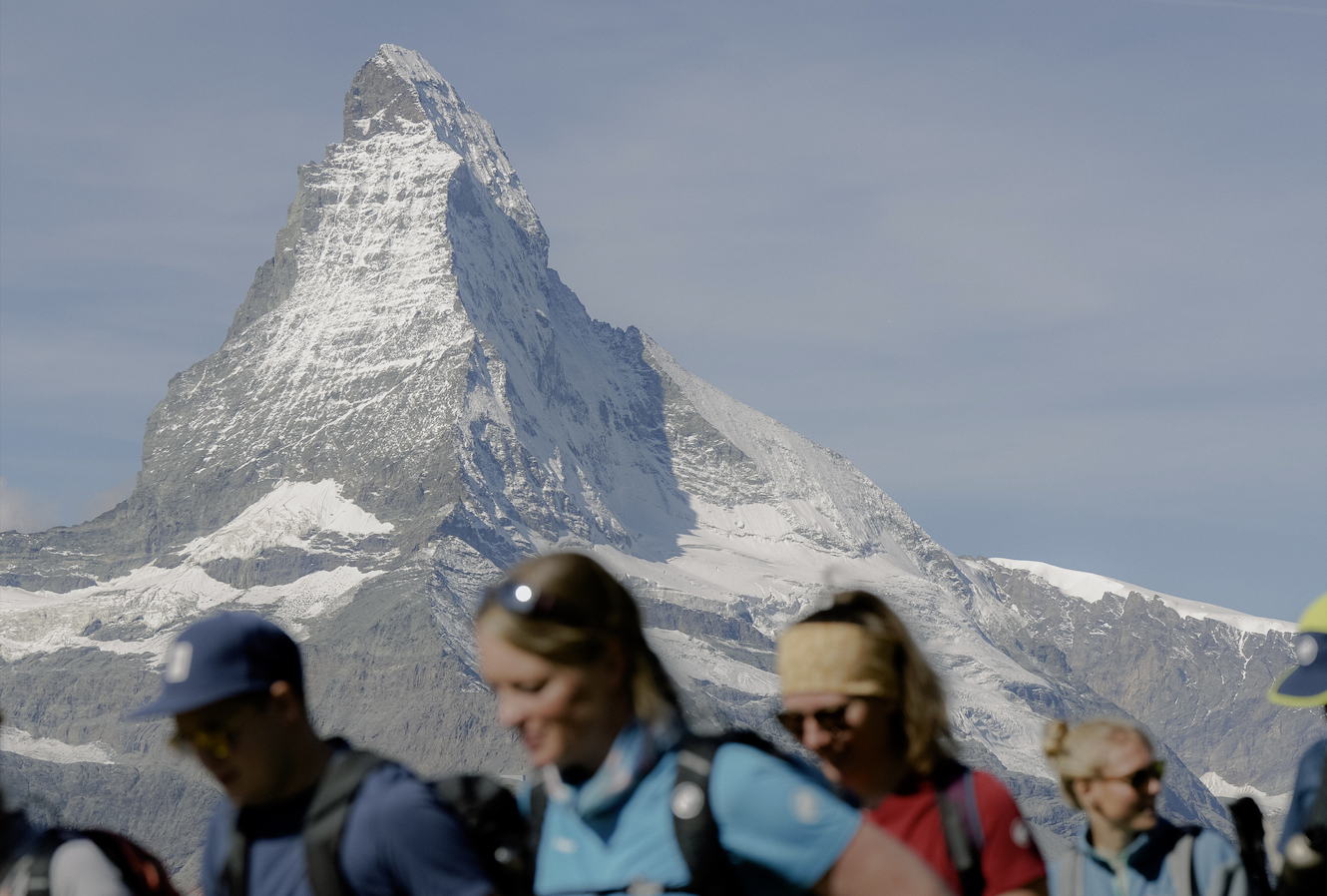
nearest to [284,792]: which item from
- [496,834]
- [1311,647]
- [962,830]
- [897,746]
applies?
[496,834]

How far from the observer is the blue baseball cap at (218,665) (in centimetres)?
684

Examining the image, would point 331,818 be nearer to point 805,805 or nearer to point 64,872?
point 64,872

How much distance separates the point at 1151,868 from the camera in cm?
1006

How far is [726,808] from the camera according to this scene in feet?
19.8

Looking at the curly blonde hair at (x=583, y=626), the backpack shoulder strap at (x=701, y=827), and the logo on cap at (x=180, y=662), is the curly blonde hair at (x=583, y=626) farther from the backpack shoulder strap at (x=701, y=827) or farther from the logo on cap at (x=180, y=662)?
the logo on cap at (x=180, y=662)

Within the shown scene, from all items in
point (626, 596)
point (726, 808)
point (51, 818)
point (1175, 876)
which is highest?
point (626, 596)

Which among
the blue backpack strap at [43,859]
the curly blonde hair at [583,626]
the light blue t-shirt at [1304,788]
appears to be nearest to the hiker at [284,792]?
the blue backpack strap at [43,859]

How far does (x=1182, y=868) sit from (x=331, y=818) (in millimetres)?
4969

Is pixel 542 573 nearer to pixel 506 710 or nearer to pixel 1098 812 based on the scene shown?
pixel 506 710

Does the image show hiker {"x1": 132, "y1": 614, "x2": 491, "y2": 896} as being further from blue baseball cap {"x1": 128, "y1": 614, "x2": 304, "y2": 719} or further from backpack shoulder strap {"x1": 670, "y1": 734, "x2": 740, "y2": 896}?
backpack shoulder strap {"x1": 670, "y1": 734, "x2": 740, "y2": 896}

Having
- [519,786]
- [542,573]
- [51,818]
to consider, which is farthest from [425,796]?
[51,818]

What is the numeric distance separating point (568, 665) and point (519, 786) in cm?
74

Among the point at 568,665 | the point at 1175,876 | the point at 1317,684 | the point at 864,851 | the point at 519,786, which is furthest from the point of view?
the point at 1175,876

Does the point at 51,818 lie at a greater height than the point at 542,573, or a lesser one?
lesser
